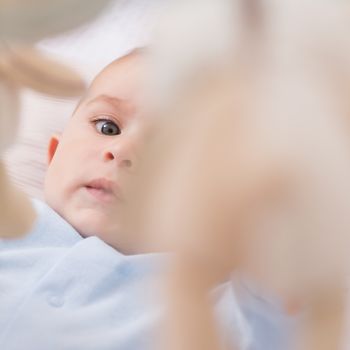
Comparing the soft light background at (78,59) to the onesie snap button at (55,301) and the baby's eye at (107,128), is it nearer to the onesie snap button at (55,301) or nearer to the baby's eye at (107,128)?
the baby's eye at (107,128)

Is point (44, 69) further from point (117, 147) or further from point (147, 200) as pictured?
point (117, 147)

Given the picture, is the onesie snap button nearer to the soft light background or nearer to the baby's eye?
the baby's eye

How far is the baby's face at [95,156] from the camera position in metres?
0.59

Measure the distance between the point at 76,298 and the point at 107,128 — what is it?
0.16 metres

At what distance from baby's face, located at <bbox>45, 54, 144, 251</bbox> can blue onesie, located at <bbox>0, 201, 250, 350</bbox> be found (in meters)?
0.03

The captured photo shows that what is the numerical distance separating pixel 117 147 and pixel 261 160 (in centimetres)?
32

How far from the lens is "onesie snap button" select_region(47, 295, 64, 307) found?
1.71ft

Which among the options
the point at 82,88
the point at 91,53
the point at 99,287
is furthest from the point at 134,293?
the point at 91,53

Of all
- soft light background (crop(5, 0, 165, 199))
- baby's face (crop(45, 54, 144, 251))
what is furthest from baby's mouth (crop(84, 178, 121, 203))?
soft light background (crop(5, 0, 165, 199))

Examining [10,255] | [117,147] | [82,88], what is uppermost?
[82,88]

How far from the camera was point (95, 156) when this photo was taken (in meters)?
0.62

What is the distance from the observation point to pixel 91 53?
0.84 metres

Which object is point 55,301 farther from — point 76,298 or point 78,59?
point 78,59

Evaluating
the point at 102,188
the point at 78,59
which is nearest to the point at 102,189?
the point at 102,188
